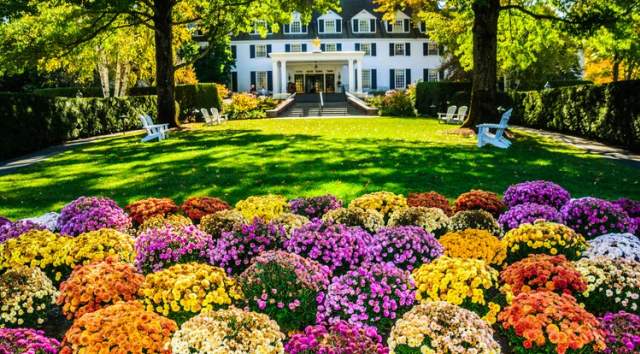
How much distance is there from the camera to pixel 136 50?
29.7 metres

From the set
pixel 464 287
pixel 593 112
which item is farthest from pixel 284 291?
pixel 593 112

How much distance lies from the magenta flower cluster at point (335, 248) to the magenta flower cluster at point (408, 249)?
93mm

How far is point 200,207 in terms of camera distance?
23.8ft

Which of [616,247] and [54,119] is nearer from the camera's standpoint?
[616,247]

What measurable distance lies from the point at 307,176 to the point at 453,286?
6.81 m

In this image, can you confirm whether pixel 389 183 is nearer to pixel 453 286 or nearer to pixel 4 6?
pixel 453 286

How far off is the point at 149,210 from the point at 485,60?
1511 centimetres

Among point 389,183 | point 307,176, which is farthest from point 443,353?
point 307,176

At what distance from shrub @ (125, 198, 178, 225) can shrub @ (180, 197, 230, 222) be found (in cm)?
18

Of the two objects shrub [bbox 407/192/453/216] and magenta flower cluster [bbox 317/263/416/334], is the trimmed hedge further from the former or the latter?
magenta flower cluster [bbox 317/263/416/334]

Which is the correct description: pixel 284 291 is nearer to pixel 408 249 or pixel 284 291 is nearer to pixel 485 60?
pixel 408 249

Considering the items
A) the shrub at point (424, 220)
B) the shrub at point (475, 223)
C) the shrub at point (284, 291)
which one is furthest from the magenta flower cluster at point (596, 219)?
the shrub at point (284, 291)

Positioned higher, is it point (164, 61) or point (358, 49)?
point (358, 49)

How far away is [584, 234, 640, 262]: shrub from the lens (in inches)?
202
